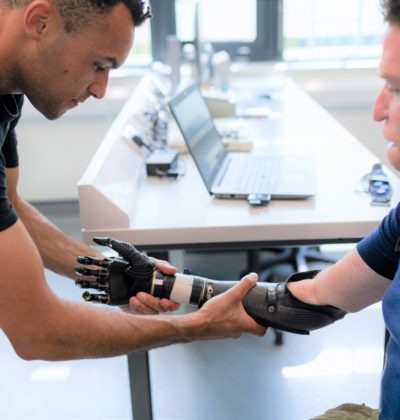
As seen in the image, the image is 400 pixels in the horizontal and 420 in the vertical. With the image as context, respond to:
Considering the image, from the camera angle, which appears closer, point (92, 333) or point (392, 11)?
point (392, 11)

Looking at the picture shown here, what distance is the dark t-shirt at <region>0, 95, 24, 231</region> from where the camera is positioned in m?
1.08

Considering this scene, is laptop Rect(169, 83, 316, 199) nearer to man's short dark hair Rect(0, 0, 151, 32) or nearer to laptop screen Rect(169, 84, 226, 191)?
laptop screen Rect(169, 84, 226, 191)

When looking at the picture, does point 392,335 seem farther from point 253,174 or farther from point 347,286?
point 253,174

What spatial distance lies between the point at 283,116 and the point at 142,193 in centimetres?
112

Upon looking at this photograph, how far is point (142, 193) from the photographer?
69.7 inches

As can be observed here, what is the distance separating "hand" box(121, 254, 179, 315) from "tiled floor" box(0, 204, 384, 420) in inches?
28.4

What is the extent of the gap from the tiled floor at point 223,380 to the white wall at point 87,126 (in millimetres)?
1426

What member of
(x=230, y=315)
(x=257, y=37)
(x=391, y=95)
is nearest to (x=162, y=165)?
(x=230, y=315)

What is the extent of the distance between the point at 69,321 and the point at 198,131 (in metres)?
0.93

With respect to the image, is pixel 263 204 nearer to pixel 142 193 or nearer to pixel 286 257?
pixel 142 193

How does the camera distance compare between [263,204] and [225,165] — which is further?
[225,165]

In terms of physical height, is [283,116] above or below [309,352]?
above

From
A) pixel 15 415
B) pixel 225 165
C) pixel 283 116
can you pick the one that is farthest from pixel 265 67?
pixel 15 415

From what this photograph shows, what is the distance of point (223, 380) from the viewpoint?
2.15 meters
